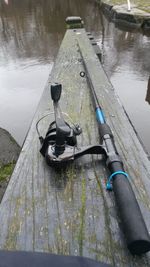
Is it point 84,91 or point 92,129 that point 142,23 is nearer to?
point 84,91

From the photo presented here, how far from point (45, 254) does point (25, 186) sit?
549 millimetres

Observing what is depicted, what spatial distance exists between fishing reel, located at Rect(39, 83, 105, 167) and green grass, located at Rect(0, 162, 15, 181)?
1.75m

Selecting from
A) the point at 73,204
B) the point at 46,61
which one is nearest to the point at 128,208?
the point at 73,204

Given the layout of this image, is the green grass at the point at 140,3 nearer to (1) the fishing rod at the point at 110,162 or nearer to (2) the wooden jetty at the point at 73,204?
(2) the wooden jetty at the point at 73,204

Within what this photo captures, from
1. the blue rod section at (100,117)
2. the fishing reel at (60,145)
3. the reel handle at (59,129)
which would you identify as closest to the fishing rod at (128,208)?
the fishing reel at (60,145)

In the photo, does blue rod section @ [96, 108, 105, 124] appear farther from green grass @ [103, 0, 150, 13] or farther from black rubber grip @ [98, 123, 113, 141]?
green grass @ [103, 0, 150, 13]

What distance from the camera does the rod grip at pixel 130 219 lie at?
3.20 feet

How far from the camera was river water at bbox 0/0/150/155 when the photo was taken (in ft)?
16.3

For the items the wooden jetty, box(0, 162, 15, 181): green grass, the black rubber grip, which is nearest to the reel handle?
the wooden jetty

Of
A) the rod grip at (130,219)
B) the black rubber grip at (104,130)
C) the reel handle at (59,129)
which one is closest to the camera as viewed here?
the rod grip at (130,219)

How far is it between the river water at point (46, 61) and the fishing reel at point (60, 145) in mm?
2544

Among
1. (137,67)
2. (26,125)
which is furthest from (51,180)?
(137,67)

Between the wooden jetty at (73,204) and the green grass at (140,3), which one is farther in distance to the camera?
the green grass at (140,3)

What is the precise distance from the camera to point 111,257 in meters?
1.08
